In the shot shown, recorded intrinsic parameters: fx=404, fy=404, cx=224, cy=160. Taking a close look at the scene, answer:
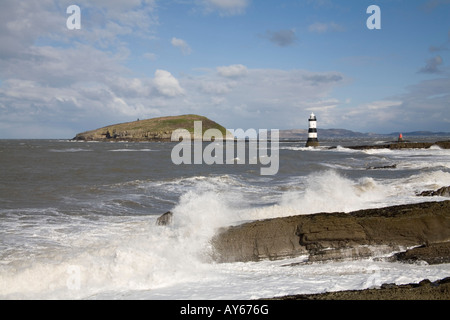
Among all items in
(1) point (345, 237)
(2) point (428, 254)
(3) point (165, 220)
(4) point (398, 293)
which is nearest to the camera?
(4) point (398, 293)

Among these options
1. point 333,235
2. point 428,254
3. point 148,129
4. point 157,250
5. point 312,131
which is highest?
point 148,129

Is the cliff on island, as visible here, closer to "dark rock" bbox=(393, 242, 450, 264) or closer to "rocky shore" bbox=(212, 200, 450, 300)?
"rocky shore" bbox=(212, 200, 450, 300)

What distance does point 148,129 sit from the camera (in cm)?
13275

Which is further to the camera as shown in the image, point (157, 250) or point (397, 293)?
point (157, 250)

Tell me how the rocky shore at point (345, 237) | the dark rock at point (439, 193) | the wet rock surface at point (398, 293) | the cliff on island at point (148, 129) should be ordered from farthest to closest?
the cliff on island at point (148, 129), the dark rock at point (439, 193), the rocky shore at point (345, 237), the wet rock surface at point (398, 293)

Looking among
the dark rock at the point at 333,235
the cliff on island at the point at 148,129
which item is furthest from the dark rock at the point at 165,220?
the cliff on island at the point at 148,129

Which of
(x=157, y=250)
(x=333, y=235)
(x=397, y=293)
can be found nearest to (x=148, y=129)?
(x=157, y=250)

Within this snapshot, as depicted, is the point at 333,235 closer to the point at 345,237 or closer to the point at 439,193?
the point at 345,237

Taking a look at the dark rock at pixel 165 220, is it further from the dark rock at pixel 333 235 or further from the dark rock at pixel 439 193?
the dark rock at pixel 439 193

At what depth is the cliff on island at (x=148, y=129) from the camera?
127938 mm

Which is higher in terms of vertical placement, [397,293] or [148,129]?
[148,129]
